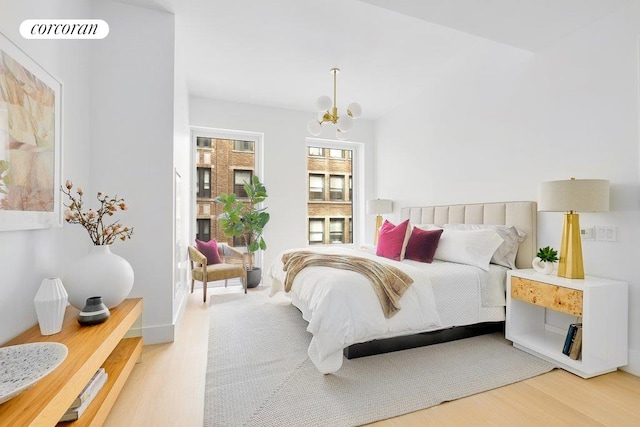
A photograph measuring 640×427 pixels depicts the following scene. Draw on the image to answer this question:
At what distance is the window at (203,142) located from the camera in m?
4.73

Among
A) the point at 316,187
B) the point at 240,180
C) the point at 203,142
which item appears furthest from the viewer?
the point at 316,187

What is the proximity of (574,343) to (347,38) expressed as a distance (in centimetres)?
318

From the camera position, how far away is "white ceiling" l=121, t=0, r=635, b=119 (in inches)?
88.0

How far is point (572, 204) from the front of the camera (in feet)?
7.04

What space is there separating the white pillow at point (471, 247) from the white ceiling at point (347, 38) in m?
1.70

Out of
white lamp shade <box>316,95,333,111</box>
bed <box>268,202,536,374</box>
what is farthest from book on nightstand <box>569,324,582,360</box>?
white lamp shade <box>316,95,333,111</box>

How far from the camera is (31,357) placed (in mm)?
1257

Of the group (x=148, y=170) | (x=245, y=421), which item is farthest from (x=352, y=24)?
(x=245, y=421)

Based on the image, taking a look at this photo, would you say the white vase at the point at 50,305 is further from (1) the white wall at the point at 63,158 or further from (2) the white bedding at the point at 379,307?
(2) the white bedding at the point at 379,307

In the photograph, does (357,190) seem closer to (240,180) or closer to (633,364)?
(240,180)

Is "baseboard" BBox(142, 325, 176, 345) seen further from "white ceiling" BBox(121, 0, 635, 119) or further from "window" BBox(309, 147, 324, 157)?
"window" BBox(309, 147, 324, 157)

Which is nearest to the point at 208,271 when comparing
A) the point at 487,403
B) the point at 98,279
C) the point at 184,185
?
the point at 184,185

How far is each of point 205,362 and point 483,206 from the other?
3.04 meters

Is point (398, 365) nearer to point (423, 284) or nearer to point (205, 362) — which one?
point (423, 284)
